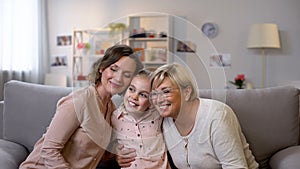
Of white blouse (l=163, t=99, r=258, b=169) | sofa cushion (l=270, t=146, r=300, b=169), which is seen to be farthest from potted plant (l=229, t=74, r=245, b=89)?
white blouse (l=163, t=99, r=258, b=169)

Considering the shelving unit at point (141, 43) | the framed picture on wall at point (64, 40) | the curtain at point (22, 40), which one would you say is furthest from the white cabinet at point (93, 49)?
the framed picture on wall at point (64, 40)

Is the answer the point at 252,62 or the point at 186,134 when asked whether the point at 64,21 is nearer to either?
the point at 252,62

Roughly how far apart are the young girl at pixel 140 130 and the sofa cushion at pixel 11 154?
0.55 meters

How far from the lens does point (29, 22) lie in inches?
164

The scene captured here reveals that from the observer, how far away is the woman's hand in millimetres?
1377

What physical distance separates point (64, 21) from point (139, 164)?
356cm

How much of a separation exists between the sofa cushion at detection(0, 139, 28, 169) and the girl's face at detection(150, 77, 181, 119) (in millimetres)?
756

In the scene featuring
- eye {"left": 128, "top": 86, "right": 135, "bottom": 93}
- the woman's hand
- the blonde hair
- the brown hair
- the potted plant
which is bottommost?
the woman's hand

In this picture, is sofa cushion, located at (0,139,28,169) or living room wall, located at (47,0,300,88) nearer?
sofa cushion, located at (0,139,28,169)

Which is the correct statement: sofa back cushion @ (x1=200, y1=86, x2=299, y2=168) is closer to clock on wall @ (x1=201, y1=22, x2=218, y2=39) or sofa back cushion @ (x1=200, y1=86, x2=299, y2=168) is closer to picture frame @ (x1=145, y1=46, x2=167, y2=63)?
picture frame @ (x1=145, y1=46, x2=167, y2=63)

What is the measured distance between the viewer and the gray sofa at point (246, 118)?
174cm

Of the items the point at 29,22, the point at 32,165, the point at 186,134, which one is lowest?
the point at 32,165

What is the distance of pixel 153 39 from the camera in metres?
1.28

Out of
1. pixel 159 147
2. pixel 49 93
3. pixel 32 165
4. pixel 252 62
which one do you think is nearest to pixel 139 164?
pixel 159 147
